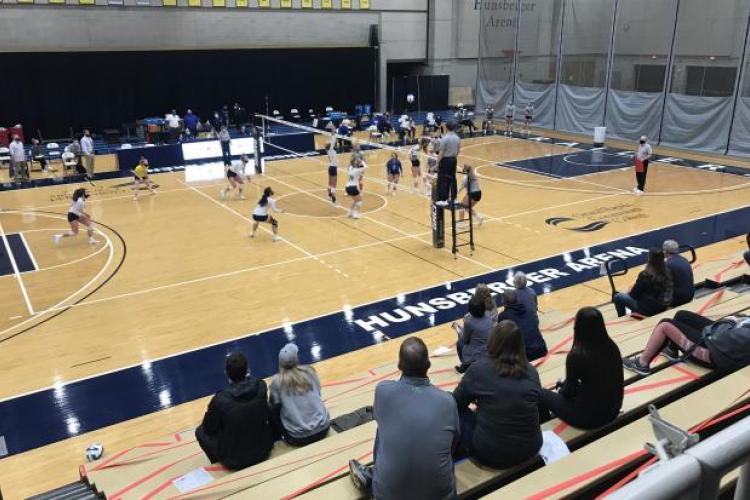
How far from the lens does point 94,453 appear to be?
7.89 m

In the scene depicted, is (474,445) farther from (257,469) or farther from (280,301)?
(280,301)

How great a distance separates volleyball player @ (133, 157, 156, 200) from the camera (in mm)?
21641

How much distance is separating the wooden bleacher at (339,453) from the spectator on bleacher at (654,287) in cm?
31

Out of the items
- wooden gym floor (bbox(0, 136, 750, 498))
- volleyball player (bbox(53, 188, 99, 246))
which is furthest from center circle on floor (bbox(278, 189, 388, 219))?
volleyball player (bbox(53, 188, 99, 246))

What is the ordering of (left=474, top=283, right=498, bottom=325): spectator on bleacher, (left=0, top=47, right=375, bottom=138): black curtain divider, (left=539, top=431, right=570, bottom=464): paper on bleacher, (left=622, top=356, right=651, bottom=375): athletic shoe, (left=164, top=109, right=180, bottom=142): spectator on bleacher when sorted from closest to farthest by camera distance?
(left=539, top=431, right=570, bottom=464): paper on bleacher, (left=622, top=356, right=651, bottom=375): athletic shoe, (left=474, top=283, right=498, bottom=325): spectator on bleacher, (left=0, top=47, right=375, bottom=138): black curtain divider, (left=164, top=109, right=180, bottom=142): spectator on bleacher

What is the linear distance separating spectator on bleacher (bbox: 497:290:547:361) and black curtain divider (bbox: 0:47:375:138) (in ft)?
97.5

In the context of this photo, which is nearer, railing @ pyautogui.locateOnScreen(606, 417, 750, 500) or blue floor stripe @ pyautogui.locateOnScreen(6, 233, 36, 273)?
railing @ pyautogui.locateOnScreen(606, 417, 750, 500)

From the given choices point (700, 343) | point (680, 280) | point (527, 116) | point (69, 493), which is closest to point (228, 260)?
point (69, 493)

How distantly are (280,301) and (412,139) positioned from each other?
2028cm

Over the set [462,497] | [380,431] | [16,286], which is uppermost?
[380,431]

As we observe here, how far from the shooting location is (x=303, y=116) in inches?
1526

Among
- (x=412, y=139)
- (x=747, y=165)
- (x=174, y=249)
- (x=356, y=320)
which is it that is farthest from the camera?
(x=412, y=139)

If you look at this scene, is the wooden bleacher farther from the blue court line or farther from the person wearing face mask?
the person wearing face mask

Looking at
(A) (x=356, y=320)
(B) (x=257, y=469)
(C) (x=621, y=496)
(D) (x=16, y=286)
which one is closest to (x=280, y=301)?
(A) (x=356, y=320)
